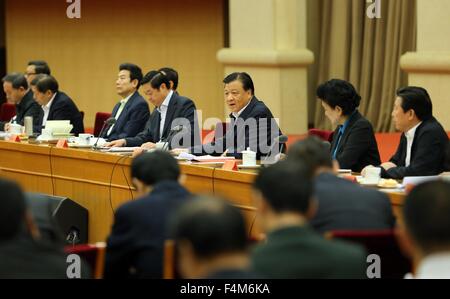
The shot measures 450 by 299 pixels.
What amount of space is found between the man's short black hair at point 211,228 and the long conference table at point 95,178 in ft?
10.7

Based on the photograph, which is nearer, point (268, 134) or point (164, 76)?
point (268, 134)

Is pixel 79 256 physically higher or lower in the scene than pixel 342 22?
lower

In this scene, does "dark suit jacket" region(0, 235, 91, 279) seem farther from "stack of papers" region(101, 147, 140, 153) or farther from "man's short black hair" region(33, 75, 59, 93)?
"man's short black hair" region(33, 75, 59, 93)

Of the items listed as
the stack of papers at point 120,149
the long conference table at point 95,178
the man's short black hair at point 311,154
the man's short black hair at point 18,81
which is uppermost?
the man's short black hair at point 311,154

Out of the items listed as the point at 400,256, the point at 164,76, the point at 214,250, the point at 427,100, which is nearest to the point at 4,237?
the point at 214,250

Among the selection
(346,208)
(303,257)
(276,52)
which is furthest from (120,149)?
(303,257)

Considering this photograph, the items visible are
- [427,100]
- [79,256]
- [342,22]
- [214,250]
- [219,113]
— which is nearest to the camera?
[214,250]

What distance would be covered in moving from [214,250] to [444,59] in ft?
24.9

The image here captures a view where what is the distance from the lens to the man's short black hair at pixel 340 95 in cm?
654

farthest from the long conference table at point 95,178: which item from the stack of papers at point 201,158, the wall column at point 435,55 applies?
the wall column at point 435,55

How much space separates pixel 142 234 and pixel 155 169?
1.06 feet

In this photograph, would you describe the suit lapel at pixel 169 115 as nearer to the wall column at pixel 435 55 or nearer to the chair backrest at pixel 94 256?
the wall column at pixel 435 55

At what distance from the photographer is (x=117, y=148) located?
24.9 feet

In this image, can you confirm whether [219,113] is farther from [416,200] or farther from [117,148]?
[416,200]
